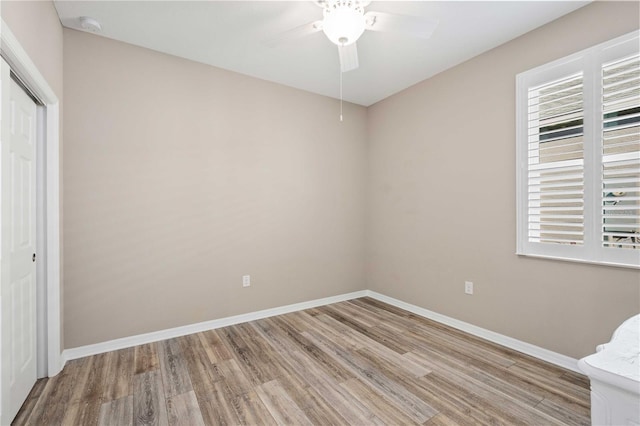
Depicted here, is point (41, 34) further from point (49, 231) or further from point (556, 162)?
point (556, 162)

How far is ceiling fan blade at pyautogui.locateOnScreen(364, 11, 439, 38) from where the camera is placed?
1669mm

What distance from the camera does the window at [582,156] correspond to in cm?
197

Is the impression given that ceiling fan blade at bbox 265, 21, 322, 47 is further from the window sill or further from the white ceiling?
the window sill

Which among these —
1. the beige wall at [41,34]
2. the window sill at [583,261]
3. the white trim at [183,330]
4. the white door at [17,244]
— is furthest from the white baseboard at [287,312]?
the window sill at [583,261]

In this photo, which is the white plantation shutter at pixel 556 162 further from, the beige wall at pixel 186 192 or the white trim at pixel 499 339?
the beige wall at pixel 186 192

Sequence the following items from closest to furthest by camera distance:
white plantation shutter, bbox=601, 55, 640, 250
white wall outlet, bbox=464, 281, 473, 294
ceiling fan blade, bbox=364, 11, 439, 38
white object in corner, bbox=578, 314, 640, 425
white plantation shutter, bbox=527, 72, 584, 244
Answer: white object in corner, bbox=578, 314, 640, 425, ceiling fan blade, bbox=364, 11, 439, 38, white plantation shutter, bbox=601, 55, 640, 250, white plantation shutter, bbox=527, 72, 584, 244, white wall outlet, bbox=464, 281, 473, 294

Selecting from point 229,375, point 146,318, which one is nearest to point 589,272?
point 229,375

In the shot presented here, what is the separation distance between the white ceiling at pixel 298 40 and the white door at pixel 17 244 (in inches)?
38.9

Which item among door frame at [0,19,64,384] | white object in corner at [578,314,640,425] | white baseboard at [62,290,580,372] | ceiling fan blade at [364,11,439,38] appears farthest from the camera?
white baseboard at [62,290,580,372]

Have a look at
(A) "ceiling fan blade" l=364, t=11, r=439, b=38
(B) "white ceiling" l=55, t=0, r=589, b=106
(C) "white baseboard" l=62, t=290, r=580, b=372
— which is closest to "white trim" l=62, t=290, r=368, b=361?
(C) "white baseboard" l=62, t=290, r=580, b=372

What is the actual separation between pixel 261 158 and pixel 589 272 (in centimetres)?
306

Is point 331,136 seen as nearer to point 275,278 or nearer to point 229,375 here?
point 275,278

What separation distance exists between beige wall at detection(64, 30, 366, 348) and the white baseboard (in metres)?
0.07

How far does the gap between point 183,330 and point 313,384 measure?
152 centimetres
